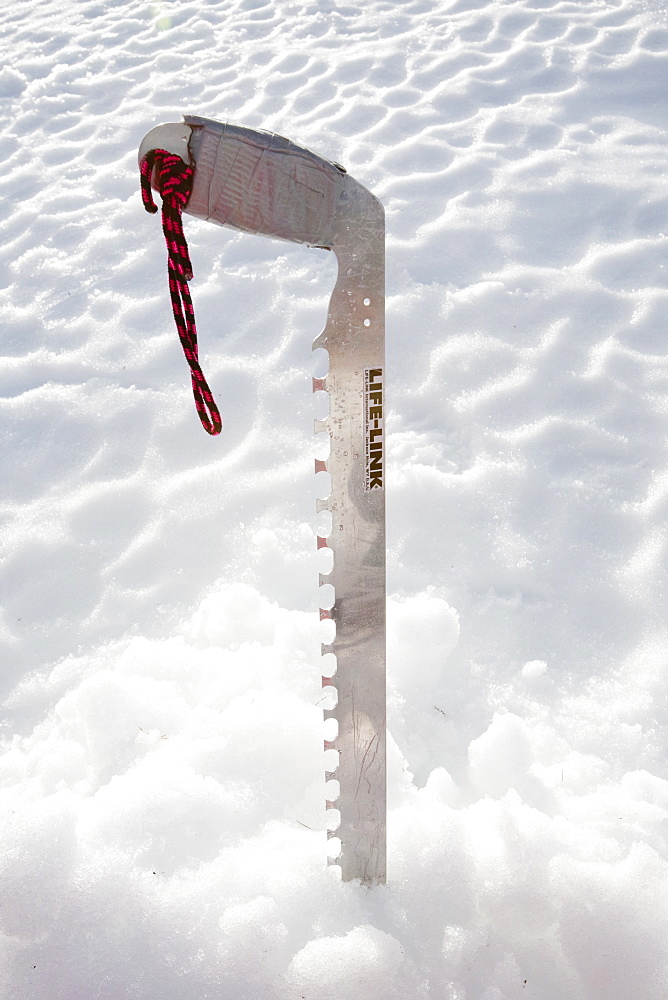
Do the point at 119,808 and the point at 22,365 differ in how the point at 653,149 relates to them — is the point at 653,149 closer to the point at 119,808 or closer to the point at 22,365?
the point at 22,365

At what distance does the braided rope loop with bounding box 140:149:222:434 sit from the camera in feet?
3.00

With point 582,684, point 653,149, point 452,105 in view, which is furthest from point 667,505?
point 452,105

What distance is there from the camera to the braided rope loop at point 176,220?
913 millimetres

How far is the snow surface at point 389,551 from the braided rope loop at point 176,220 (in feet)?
2.51

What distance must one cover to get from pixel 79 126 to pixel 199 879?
3.54 metres

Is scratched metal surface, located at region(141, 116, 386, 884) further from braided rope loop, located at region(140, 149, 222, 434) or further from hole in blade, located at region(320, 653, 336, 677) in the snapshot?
hole in blade, located at region(320, 653, 336, 677)

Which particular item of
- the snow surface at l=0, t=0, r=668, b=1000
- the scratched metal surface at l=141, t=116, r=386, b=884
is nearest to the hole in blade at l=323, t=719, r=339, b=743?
the snow surface at l=0, t=0, r=668, b=1000

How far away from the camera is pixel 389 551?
1.99 m

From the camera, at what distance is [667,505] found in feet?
6.42

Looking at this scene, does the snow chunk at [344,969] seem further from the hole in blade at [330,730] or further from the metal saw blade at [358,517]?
the hole in blade at [330,730]

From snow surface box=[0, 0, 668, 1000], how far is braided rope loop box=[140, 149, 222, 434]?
2.51 ft

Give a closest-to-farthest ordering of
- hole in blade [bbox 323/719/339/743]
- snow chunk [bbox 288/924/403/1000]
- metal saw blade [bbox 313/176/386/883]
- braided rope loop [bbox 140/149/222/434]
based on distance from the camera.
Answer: braided rope loop [bbox 140/149/222/434] < metal saw blade [bbox 313/176/386/883] < snow chunk [bbox 288/924/403/1000] < hole in blade [bbox 323/719/339/743]

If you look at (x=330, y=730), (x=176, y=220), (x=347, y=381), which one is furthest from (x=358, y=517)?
(x=330, y=730)

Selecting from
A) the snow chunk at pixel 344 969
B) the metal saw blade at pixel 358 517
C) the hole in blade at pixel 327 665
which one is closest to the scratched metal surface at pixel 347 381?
the metal saw blade at pixel 358 517
